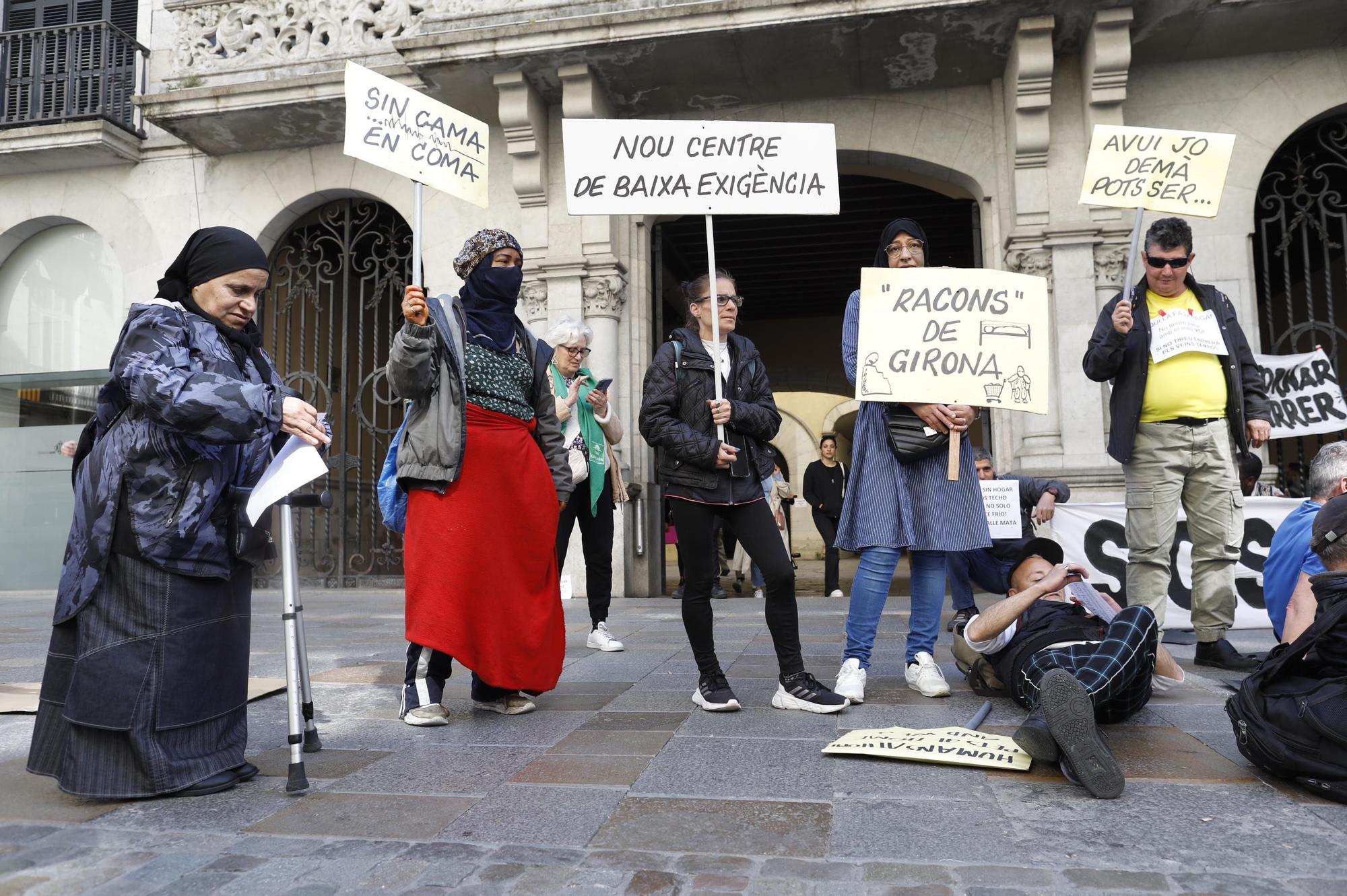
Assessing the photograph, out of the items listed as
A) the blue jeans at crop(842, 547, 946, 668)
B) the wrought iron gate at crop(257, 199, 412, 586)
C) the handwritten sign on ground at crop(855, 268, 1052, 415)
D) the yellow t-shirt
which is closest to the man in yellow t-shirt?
the yellow t-shirt

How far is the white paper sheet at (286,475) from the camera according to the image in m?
2.95

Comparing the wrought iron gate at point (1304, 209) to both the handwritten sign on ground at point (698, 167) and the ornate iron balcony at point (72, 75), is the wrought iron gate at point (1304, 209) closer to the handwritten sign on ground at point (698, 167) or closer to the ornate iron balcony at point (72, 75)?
the handwritten sign on ground at point (698, 167)

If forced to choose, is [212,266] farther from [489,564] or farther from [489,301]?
[489,564]

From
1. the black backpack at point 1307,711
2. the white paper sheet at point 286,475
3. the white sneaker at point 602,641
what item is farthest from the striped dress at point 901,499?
the white paper sheet at point 286,475

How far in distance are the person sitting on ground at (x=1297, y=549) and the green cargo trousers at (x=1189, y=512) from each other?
2.43 feet

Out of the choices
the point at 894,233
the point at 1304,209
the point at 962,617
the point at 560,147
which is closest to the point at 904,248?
the point at 894,233

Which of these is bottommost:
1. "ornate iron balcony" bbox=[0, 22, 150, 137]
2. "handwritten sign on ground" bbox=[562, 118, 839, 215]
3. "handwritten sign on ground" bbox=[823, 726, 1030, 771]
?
"handwritten sign on ground" bbox=[823, 726, 1030, 771]

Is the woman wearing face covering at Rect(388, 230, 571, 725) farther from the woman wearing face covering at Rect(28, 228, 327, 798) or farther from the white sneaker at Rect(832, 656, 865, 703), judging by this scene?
the white sneaker at Rect(832, 656, 865, 703)

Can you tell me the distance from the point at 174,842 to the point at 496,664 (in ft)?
5.15

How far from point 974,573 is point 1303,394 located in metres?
5.03

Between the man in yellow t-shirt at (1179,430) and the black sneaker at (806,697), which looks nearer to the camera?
the black sneaker at (806,697)

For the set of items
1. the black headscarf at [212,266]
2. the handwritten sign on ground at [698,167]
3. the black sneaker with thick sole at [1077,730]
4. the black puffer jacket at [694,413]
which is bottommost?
the black sneaker with thick sole at [1077,730]

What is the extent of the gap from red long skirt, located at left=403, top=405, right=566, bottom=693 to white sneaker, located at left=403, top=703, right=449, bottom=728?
219mm

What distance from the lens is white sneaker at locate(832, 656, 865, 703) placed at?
13.7ft
